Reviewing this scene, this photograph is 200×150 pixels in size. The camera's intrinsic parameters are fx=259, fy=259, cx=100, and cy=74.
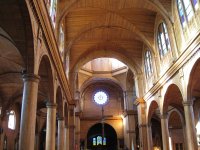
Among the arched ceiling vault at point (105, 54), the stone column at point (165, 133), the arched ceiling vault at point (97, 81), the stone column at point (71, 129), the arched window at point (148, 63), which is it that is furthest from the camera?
the arched ceiling vault at point (97, 81)

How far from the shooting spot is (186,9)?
1478 centimetres

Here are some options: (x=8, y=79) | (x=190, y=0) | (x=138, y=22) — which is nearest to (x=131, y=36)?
(x=138, y=22)

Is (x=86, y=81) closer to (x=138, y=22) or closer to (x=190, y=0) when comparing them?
(x=138, y=22)

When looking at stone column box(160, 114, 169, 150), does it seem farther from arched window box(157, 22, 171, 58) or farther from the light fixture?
the light fixture

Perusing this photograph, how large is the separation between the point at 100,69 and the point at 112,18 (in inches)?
603

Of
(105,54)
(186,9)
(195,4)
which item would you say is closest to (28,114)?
(195,4)

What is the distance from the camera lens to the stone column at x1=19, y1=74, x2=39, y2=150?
8336mm

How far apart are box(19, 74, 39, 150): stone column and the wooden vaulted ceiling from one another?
26.1 ft

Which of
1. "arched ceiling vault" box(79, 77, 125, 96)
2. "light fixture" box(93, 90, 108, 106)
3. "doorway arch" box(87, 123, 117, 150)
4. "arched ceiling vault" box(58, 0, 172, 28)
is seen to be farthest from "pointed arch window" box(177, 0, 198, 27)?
"doorway arch" box(87, 123, 117, 150)

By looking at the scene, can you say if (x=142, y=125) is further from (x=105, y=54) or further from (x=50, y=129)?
(x=50, y=129)

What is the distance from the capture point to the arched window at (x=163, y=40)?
1802cm

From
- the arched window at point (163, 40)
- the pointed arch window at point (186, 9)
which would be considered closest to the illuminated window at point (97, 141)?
the arched window at point (163, 40)

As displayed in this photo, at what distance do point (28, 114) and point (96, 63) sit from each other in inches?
1043

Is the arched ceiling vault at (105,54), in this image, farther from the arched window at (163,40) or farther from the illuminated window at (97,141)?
the illuminated window at (97,141)
